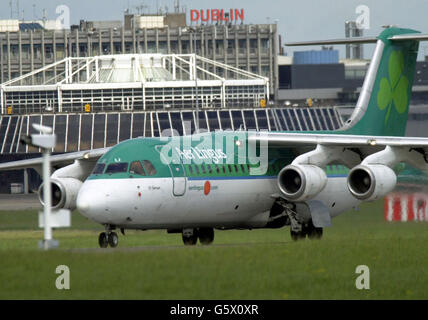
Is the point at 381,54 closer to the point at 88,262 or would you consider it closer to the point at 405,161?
the point at 405,161

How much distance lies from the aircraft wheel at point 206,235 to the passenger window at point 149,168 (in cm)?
466

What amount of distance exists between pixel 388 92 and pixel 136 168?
11.9m

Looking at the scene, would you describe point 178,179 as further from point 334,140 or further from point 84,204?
point 334,140

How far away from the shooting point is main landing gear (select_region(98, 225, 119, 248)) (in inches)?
1201

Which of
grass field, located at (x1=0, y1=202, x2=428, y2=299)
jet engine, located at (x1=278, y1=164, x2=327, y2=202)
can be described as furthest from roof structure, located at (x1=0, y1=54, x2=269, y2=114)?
grass field, located at (x1=0, y1=202, x2=428, y2=299)

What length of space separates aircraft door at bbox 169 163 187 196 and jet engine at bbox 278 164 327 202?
3116 mm

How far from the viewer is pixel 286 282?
21000mm

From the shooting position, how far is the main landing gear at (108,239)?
100 ft

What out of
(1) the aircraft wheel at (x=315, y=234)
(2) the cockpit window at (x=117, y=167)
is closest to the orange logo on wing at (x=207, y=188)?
(2) the cockpit window at (x=117, y=167)

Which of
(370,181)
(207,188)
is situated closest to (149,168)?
(207,188)

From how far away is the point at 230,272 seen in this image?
854 inches

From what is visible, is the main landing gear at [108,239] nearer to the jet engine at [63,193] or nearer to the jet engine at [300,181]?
the jet engine at [63,193]

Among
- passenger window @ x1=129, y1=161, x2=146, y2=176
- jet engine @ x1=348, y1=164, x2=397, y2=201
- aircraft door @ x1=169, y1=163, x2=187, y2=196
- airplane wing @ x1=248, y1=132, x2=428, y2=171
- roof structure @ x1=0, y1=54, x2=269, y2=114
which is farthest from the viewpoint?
roof structure @ x1=0, y1=54, x2=269, y2=114

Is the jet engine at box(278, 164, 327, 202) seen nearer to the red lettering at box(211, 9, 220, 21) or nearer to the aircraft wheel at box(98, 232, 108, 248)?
the aircraft wheel at box(98, 232, 108, 248)
